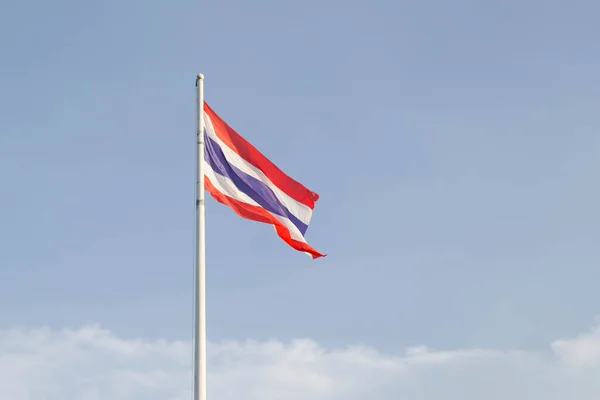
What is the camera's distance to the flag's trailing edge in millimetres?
24578

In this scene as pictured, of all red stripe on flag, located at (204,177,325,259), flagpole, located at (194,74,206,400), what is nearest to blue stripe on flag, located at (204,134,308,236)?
red stripe on flag, located at (204,177,325,259)

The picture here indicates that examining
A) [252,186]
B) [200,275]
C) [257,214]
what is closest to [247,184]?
[252,186]

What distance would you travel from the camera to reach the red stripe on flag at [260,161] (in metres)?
25.2

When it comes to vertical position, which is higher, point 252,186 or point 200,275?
point 252,186

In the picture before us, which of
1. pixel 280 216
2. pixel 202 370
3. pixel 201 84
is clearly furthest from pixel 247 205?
pixel 202 370

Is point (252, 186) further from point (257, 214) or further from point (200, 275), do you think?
point (200, 275)

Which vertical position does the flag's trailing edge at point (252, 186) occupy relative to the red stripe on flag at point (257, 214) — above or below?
above

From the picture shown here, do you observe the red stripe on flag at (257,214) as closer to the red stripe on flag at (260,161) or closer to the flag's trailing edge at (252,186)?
the flag's trailing edge at (252,186)

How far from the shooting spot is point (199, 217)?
22531 mm

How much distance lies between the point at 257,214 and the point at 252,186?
90 cm

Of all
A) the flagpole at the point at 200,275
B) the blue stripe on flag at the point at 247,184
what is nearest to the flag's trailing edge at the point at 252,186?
the blue stripe on flag at the point at 247,184

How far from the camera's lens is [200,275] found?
71.2ft

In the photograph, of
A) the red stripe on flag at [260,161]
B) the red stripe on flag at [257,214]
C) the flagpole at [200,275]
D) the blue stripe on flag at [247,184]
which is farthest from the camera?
the red stripe on flag at [260,161]

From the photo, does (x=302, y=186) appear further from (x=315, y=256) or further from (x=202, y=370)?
(x=202, y=370)
